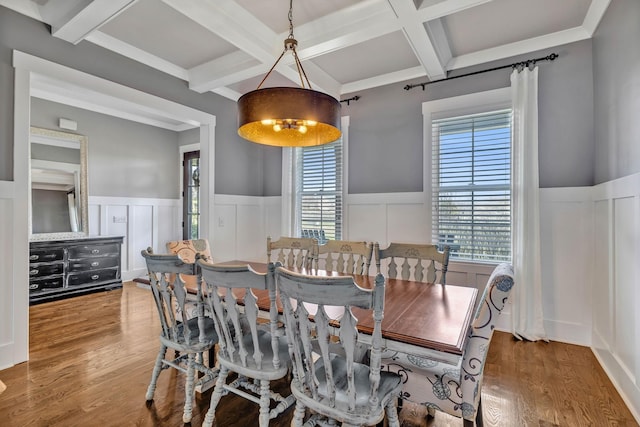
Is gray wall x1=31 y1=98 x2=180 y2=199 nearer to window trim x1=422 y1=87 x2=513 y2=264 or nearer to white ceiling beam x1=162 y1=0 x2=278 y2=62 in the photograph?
white ceiling beam x1=162 y1=0 x2=278 y2=62

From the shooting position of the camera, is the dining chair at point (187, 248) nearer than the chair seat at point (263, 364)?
No

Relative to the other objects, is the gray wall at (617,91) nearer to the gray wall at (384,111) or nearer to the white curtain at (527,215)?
the gray wall at (384,111)

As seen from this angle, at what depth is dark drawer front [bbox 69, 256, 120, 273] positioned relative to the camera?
4234mm

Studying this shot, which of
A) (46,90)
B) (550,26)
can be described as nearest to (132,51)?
(46,90)

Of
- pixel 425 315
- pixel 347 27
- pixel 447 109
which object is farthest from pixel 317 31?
pixel 425 315

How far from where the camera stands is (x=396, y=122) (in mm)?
3615

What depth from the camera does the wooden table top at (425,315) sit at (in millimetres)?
1271

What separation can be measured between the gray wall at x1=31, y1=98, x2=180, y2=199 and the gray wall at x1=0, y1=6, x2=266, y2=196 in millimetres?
2284

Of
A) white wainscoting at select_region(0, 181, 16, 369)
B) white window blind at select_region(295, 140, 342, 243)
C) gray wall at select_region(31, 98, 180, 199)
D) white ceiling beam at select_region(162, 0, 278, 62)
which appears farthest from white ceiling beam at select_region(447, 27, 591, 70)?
gray wall at select_region(31, 98, 180, 199)

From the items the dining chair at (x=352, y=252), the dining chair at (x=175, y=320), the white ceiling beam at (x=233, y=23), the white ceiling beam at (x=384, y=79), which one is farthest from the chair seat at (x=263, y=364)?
the white ceiling beam at (x=384, y=79)

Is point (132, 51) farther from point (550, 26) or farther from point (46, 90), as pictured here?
point (550, 26)

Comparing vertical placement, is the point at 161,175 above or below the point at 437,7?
below

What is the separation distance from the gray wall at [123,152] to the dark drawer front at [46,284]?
1412 millimetres

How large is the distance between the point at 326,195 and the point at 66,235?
366 centimetres
